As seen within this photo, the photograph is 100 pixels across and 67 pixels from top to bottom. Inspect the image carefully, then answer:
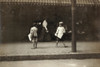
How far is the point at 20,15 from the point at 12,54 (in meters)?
1.06

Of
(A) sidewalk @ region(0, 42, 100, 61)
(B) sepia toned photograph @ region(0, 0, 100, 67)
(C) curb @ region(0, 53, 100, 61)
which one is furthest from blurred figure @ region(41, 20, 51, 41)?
(C) curb @ region(0, 53, 100, 61)

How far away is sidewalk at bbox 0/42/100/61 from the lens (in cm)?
639

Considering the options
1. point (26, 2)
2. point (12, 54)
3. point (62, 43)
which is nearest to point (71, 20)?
point (62, 43)

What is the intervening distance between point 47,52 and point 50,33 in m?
1.07

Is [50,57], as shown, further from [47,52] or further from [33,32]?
[33,32]

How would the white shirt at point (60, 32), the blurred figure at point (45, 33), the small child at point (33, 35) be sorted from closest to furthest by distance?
the small child at point (33, 35)
the white shirt at point (60, 32)
the blurred figure at point (45, 33)

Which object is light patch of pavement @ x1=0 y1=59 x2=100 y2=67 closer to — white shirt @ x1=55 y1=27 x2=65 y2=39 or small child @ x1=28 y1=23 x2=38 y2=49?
small child @ x1=28 y1=23 x2=38 y2=49

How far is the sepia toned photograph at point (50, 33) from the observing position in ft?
20.6

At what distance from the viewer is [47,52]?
273 inches

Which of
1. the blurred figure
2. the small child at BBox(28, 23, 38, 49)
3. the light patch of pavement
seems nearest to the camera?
the light patch of pavement

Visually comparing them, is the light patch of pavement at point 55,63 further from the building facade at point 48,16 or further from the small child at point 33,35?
the small child at point 33,35

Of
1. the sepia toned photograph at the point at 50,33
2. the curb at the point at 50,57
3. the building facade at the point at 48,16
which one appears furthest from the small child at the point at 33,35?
the curb at the point at 50,57

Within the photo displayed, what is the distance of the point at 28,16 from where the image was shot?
23.7 feet

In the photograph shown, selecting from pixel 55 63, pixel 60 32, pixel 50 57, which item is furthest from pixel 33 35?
pixel 55 63
